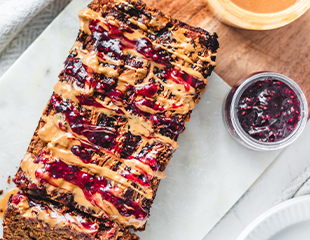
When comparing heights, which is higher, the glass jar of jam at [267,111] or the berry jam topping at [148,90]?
the glass jar of jam at [267,111]

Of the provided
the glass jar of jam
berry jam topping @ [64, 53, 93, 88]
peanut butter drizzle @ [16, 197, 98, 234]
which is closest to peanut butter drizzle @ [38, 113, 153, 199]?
berry jam topping @ [64, 53, 93, 88]

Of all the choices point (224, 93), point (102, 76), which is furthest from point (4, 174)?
point (224, 93)

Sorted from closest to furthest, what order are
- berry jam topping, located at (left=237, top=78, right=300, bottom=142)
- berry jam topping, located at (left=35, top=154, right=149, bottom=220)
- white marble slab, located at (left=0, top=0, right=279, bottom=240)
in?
berry jam topping, located at (left=35, top=154, right=149, bottom=220) → berry jam topping, located at (left=237, top=78, right=300, bottom=142) → white marble slab, located at (left=0, top=0, right=279, bottom=240)

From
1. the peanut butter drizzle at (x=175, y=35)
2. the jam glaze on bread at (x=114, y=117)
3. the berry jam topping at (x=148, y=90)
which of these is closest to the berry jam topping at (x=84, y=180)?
the jam glaze on bread at (x=114, y=117)

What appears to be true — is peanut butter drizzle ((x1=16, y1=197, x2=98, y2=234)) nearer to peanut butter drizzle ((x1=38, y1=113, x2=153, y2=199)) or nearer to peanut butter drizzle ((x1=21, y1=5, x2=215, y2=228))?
peanut butter drizzle ((x1=21, y1=5, x2=215, y2=228))

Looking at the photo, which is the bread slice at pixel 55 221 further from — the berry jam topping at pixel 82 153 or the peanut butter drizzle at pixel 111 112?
the berry jam topping at pixel 82 153

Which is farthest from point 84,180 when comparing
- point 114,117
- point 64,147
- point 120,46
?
point 120,46
